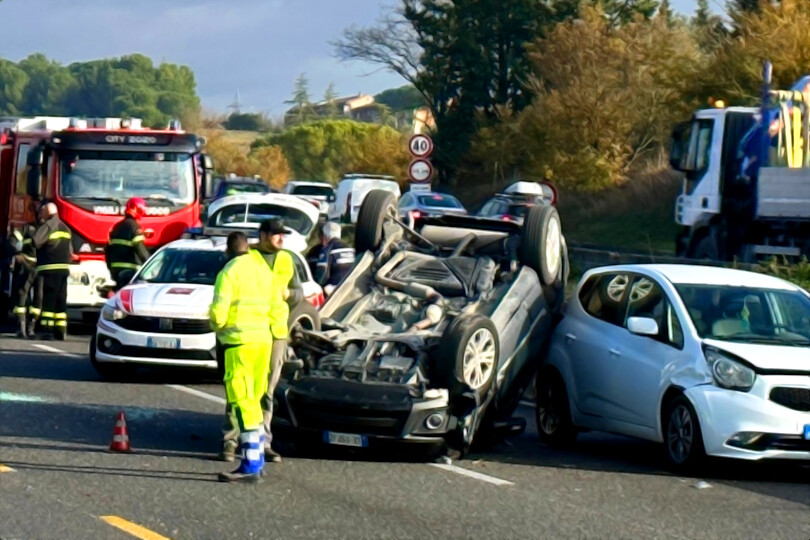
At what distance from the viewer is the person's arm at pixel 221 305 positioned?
10688 millimetres

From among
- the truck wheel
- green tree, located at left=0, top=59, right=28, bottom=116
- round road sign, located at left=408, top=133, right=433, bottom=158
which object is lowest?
the truck wheel

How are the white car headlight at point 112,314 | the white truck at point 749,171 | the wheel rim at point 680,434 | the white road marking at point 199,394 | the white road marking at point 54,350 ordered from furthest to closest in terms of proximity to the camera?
the white truck at point 749,171, the white road marking at point 54,350, the white car headlight at point 112,314, the white road marking at point 199,394, the wheel rim at point 680,434

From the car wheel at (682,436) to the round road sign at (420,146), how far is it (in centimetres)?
1764

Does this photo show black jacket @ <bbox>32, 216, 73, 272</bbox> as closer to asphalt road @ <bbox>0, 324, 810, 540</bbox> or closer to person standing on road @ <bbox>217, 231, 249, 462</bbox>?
asphalt road @ <bbox>0, 324, 810, 540</bbox>

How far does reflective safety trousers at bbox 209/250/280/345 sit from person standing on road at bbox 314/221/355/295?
737 cm

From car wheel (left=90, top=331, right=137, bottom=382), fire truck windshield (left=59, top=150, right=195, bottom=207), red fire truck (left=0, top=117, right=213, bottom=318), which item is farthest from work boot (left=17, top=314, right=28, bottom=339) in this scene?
car wheel (left=90, top=331, right=137, bottom=382)

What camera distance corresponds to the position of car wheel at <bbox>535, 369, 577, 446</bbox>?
1323cm

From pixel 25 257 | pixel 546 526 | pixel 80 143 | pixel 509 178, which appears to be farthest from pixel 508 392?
pixel 509 178

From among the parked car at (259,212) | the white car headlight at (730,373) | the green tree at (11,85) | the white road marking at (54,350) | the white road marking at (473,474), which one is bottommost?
the white road marking at (54,350)

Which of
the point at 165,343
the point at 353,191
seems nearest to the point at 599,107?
the point at 353,191

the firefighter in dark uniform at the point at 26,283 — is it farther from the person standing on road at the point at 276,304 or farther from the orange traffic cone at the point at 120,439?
→ the person standing on road at the point at 276,304

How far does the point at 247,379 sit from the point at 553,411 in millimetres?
3610

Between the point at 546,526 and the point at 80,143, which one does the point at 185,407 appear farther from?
the point at 80,143

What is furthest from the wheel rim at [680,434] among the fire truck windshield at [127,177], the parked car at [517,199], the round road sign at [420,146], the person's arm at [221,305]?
the parked car at [517,199]
